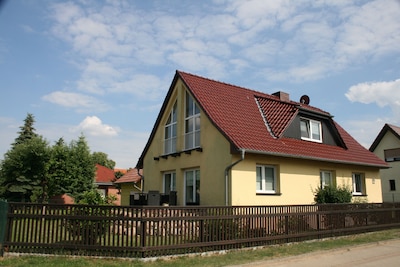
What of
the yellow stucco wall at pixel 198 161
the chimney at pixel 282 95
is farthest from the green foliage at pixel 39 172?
the chimney at pixel 282 95

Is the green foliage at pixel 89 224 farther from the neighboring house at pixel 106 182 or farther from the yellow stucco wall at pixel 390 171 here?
the yellow stucco wall at pixel 390 171

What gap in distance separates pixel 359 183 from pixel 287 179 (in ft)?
21.7

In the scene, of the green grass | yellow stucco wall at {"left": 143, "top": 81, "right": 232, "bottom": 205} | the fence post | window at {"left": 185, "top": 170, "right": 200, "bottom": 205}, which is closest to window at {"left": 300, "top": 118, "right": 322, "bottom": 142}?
yellow stucco wall at {"left": 143, "top": 81, "right": 232, "bottom": 205}

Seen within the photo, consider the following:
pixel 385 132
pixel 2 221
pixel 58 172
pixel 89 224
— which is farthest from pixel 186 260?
pixel 385 132

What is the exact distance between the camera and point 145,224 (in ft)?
27.7

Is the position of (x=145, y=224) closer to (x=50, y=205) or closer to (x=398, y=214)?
(x=50, y=205)

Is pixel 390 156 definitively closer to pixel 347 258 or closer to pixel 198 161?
pixel 198 161

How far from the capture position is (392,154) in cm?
3145

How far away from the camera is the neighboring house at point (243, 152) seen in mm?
13438

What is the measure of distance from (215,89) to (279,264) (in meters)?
10.1

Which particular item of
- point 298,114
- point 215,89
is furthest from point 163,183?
point 298,114

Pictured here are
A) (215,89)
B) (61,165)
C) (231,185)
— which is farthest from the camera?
(61,165)

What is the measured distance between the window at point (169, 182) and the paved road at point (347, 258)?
28.9 feet

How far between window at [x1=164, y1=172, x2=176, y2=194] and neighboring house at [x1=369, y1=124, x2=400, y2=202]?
72.5ft
